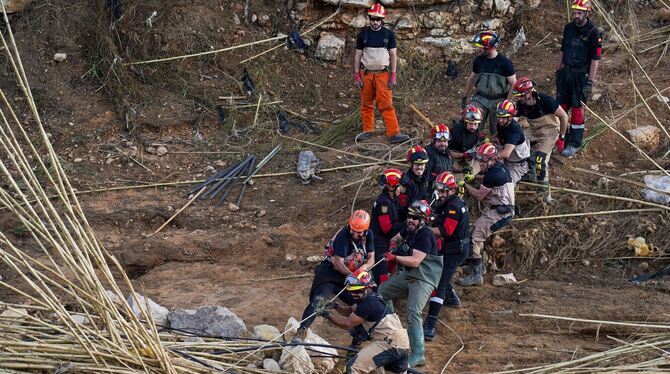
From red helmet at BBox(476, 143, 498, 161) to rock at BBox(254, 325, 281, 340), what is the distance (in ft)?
8.40

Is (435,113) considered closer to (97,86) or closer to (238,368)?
(97,86)

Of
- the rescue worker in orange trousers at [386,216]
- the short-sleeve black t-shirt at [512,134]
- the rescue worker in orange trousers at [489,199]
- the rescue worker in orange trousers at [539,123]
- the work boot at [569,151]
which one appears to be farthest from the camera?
the work boot at [569,151]

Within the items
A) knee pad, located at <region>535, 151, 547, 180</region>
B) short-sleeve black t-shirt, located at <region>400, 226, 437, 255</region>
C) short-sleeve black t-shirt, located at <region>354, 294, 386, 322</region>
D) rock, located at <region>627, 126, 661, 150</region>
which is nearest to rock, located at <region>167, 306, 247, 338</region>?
short-sleeve black t-shirt, located at <region>354, 294, 386, 322</region>

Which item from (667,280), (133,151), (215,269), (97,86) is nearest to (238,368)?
(215,269)

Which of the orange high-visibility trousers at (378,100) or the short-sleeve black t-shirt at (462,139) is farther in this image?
the orange high-visibility trousers at (378,100)

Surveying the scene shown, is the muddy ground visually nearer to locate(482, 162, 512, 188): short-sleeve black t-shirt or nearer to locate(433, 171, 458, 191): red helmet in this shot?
locate(482, 162, 512, 188): short-sleeve black t-shirt

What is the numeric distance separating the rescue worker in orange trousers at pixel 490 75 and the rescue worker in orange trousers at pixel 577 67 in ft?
2.60

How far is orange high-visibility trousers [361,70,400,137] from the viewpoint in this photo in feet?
38.4

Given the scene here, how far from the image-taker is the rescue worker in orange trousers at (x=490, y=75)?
10656 millimetres

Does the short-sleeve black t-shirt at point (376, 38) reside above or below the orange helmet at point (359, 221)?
above

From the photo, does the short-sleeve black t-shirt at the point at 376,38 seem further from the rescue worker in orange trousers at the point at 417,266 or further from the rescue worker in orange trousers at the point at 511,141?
the rescue worker in orange trousers at the point at 417,266

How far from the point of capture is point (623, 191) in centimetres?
1062

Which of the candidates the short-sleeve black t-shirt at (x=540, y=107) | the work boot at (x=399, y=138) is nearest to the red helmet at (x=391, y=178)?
the short-sleeve black t-shirt at (x=540, y=107)

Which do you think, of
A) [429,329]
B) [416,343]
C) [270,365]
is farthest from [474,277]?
[270,365]
